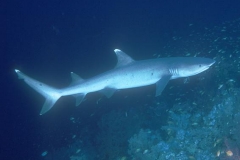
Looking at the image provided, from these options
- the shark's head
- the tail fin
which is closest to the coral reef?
the shark's head

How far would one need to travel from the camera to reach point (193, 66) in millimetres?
7391

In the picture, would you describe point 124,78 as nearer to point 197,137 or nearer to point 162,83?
point 162,83

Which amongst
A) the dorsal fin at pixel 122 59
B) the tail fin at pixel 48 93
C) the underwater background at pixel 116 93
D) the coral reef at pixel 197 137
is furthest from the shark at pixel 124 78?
the underwater background at pixel 116 93

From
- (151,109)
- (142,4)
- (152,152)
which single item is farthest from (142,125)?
(142,4)

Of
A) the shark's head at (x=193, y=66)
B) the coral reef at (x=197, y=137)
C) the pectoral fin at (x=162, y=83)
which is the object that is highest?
the shark's head at (x=193, y=66)

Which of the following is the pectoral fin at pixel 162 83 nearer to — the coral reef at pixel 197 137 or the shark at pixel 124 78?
the shark at pixel 124 78

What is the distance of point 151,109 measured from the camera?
11.3m

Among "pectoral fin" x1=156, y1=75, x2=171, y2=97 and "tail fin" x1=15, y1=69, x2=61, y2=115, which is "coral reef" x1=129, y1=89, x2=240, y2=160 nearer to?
"pectoral fin" x1=156, y1=75, x2=171, y2=97

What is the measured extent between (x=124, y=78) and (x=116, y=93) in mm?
7175

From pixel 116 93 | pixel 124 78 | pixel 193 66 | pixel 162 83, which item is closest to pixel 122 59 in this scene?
pixel 124 78

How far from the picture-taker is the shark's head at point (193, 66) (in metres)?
7.32

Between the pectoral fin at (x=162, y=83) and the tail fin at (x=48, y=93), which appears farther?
the tail fin at (x=48, y=93)

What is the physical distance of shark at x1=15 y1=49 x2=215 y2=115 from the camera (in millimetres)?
7398

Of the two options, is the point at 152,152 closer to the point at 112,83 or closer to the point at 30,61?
the point at 112,83
